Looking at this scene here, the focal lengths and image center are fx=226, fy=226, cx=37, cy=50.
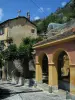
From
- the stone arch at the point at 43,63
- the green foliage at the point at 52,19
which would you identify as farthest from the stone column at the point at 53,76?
the green foliage at the point at 52,19

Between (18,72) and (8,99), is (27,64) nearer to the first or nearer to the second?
(18,72)

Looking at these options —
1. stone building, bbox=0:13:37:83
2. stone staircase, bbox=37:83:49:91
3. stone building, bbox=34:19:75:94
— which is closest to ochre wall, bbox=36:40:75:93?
stone building, bbox=34:19:75:94

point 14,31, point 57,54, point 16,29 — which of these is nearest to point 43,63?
point 57,54

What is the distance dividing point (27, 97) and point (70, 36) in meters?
6.73

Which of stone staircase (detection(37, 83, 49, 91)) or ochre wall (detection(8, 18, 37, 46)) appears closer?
stone staircase (detection(37, 83, 49, 91))

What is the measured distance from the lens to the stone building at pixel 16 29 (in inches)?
1516

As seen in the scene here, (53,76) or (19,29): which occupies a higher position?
(19,29)

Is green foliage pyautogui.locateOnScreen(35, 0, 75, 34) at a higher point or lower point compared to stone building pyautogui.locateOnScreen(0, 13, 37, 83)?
higher

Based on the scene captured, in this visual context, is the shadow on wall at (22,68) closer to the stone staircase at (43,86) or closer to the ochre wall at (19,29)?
the ochre wall at (19,29)

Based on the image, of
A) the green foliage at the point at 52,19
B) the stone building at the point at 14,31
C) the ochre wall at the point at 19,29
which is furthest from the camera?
the green foliage at the point at 52,19

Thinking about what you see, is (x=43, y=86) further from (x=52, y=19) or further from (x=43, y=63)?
(x=52, y=19)

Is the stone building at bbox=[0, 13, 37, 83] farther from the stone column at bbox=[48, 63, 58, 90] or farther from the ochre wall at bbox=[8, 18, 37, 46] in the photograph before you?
the stone column at bbox=[48, 63, 58, 90]

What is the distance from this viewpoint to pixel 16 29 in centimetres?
3919

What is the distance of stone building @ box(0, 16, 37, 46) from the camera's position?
38.5 meters
